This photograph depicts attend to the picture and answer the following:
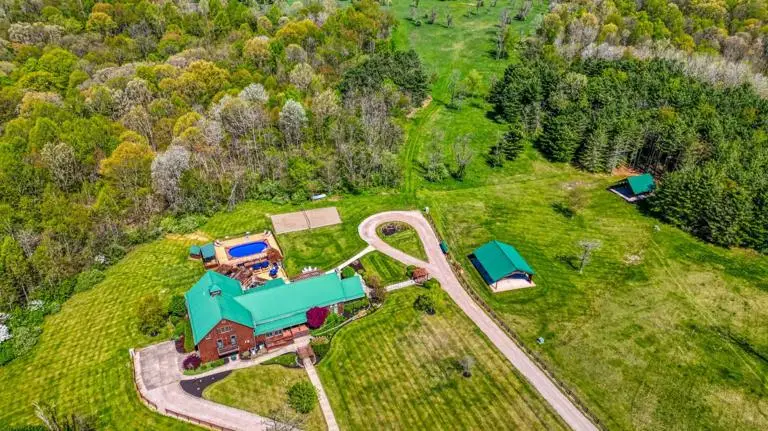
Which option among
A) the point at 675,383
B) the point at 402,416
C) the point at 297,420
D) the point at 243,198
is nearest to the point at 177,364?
the point at 297,420

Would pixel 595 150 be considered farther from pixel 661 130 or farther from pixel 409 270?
pixel 409 270

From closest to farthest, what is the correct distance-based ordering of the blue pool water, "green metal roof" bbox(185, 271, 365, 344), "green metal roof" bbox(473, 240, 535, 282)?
"green metal roof" bbox(185, 271, 365, 344) → "green metal roof" bbox(473, 240, 535, 282) → the blue pool water

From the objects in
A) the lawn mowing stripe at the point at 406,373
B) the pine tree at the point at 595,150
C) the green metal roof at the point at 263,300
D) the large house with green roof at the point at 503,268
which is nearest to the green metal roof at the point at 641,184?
the pine tree at the point at 595,150

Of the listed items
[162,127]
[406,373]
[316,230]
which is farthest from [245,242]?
[162,127]

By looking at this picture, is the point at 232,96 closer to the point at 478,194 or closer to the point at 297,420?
the point at 478,194

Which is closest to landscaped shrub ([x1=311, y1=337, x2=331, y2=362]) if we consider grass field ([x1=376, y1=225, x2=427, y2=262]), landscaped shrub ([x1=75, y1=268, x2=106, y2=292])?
grass field ([x1=376, y1=225, x2=427, y2=262])

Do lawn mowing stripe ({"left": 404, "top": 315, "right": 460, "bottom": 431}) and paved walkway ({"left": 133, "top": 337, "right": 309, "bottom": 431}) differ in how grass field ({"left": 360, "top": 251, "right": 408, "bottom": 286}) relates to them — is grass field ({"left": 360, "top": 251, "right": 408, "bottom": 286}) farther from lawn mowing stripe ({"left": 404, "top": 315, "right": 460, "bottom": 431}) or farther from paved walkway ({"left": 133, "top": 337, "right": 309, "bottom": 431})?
paved walkway ({"left": 133, "top": 337, "right": 309, "bottom": 431})

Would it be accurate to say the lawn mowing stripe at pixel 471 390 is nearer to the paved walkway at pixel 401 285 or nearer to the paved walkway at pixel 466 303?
the paved walkway at pixel 466 303
